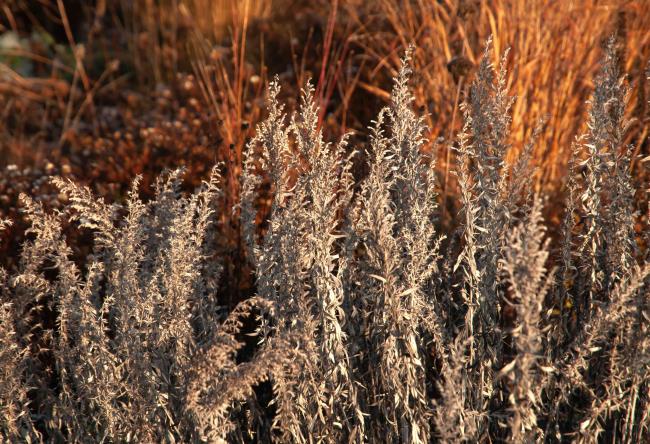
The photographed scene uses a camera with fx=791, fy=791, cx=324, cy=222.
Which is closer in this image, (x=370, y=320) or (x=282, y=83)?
(x=370, y=320)

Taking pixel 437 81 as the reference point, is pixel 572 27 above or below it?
above

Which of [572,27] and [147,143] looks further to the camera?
[147,143]

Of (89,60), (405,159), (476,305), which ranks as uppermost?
(405,159)

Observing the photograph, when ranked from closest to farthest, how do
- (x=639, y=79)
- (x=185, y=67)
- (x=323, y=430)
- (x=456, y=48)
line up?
(x=323, y=430), (x=639, y=79), (x=456, y=48), (x=185, y=67)

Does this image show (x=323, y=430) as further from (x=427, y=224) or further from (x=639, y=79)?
(x=639, y=79)

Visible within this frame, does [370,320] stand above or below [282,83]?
above

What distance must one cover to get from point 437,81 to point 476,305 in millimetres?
1708

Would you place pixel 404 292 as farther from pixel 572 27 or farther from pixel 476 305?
pixel 572 27

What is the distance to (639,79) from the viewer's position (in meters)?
3.24

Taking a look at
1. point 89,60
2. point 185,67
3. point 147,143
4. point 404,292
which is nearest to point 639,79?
point 404,292

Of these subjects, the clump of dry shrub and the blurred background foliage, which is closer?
the clump of dry shrub

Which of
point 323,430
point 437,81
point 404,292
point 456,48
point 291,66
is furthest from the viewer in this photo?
point 291,66

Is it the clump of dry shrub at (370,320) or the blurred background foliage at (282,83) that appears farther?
the blurred background foliage at (282,83)

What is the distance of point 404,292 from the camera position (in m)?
1.86
